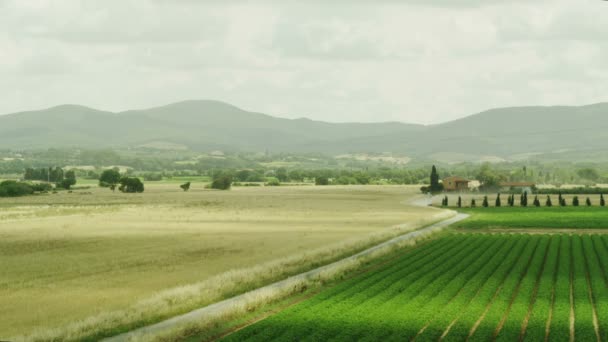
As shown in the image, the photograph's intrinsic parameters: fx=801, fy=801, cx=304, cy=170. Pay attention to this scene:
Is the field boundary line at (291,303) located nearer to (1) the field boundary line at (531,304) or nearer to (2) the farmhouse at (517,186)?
(1) the field boundary line at (531,304)

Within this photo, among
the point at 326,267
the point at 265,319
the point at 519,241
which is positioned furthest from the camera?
the point at 519,241

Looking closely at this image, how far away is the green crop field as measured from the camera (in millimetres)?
23109

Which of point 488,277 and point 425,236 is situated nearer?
point 488,277

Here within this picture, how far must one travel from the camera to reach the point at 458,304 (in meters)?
27.6

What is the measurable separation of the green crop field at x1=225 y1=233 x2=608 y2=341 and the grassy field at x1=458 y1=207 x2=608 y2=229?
3173cm

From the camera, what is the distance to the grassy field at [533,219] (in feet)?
247

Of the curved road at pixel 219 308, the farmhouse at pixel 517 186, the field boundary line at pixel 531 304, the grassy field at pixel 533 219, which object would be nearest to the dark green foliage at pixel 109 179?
the farmhouse at pixel 517 186

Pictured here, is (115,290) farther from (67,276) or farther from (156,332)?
(156,332)

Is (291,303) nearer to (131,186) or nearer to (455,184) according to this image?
(131,186)

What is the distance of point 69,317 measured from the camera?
85.8ft

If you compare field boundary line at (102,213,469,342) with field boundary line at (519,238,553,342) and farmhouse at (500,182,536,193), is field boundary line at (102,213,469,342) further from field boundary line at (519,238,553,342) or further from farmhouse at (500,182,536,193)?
farmhouse at (500,182,536,193)

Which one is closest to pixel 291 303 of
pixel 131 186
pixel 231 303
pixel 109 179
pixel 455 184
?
pixel 231 303

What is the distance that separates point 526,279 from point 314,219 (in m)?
47.7

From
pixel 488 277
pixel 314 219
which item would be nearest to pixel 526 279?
pixel 488 277
